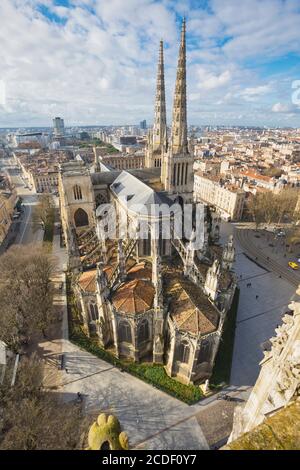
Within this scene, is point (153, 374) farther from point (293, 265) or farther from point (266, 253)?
point (266, 253)

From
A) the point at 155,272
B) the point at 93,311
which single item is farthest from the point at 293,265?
the point at 93,311

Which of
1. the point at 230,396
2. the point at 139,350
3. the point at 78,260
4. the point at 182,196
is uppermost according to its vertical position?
the point at 182,196

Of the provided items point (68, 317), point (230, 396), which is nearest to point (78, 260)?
point (68, 317)

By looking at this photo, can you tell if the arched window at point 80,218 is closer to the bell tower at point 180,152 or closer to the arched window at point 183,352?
the bell tower at point 180,152

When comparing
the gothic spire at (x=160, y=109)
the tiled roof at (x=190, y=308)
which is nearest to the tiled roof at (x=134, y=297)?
the tiled roof at (x=190, y=308)

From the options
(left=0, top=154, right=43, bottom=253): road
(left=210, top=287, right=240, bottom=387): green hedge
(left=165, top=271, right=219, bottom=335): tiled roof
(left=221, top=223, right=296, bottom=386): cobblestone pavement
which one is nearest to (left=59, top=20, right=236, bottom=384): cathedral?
(left=165, top=271, right=219, bottom=335): tiled roof
